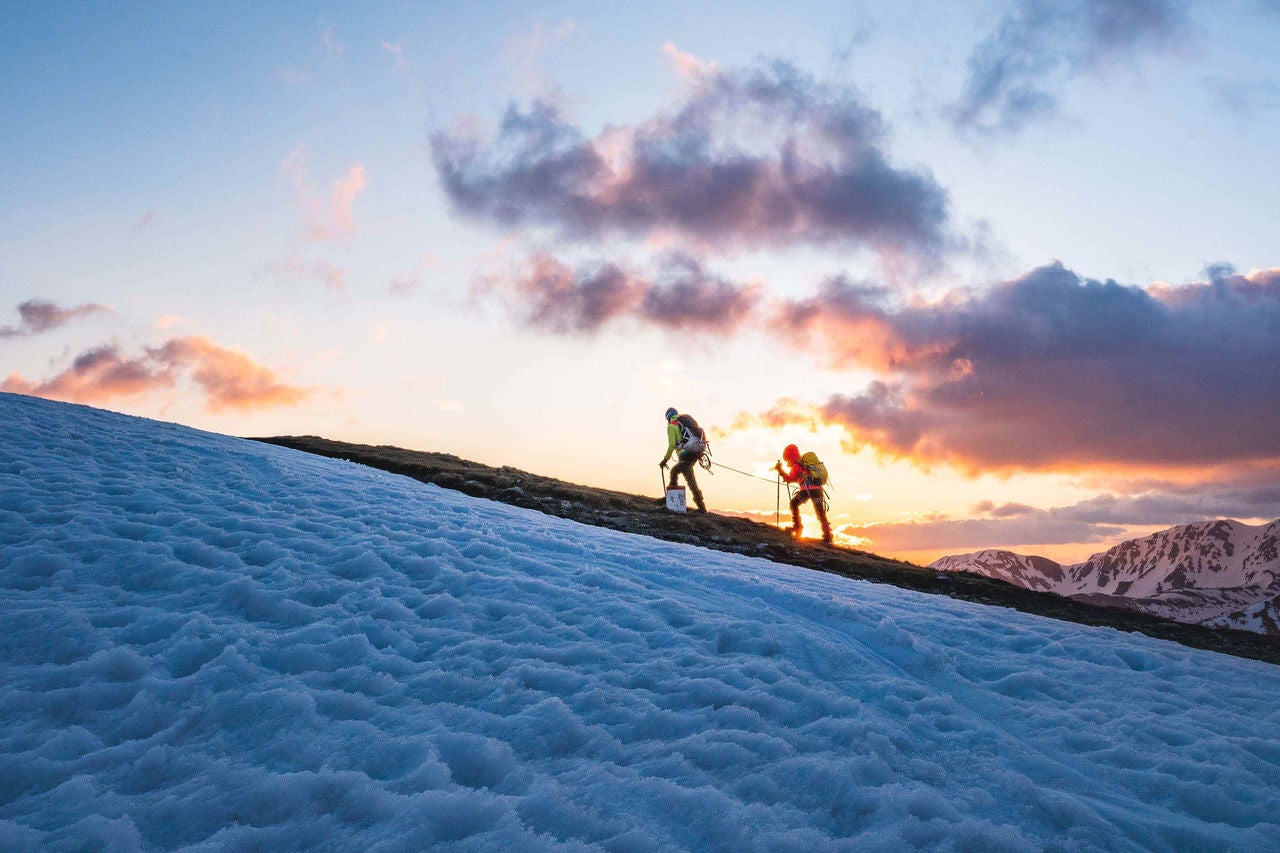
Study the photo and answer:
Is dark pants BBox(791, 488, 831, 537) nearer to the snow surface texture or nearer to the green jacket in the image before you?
the green jacket

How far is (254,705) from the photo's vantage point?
17.2 feet

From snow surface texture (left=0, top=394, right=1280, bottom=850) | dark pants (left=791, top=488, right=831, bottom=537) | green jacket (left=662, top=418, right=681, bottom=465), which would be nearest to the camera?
snow surface texture (left=0, top=394, right=1280, bottom=850)

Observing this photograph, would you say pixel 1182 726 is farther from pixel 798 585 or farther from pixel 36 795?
pixel 36 795

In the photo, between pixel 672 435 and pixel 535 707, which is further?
pixel 672 435

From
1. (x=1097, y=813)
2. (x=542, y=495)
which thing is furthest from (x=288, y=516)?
(x=542, y=495)

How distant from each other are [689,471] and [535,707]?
67.6ft

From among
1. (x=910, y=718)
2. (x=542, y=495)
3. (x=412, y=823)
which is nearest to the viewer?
(x=412, y=823)

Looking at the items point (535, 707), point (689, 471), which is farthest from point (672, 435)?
point (535, 707)

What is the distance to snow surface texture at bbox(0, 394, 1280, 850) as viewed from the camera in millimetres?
4238

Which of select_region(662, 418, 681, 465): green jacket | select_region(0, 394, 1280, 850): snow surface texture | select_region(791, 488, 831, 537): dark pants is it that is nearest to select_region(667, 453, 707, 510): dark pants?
select_region(662, 418, 681, 465): green jacket

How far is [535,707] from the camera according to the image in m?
5.42

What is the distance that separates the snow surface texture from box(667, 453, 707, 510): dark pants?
1569 cm

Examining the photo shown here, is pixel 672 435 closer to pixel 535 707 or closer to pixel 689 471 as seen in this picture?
pixel 689 471

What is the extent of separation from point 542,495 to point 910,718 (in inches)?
738
